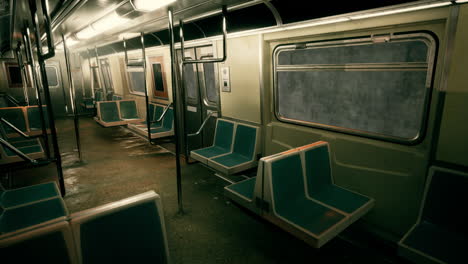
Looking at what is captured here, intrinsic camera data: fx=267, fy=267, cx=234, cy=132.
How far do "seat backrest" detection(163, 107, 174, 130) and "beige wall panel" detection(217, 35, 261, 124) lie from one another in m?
2.08

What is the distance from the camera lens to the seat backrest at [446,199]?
7.29 ft

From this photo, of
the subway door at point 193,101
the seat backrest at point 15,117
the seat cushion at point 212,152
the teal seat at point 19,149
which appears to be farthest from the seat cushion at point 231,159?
the seat backrest at point 15,117

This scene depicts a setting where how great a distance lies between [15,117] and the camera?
575 centimetres

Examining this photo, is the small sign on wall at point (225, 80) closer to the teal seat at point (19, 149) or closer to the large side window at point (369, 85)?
the large side window at point (369, 85)

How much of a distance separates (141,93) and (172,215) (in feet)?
18.8

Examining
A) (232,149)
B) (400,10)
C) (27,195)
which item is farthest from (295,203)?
(27,195)

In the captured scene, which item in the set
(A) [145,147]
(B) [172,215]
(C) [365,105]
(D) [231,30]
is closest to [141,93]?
(A) [145,147]

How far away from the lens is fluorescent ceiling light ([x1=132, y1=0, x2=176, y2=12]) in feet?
7.99

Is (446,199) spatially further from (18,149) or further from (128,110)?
(128,110)

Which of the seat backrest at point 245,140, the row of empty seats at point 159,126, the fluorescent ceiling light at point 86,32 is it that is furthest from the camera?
the row of empty seats at point 159,126

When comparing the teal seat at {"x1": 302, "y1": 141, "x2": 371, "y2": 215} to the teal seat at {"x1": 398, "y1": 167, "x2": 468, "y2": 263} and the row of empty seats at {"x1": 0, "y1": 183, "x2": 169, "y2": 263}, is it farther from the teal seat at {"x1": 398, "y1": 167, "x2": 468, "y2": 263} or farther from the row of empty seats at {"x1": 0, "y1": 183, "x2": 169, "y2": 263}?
the row of empty seats at {"x1": 0, "y1": 183, "x2": 169, "y2": 263}

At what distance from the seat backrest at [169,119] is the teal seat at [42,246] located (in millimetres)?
5004

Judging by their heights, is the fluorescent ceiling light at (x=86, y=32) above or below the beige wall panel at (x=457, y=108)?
above

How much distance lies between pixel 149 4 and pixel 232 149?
2446 mm
